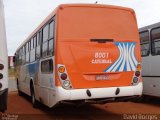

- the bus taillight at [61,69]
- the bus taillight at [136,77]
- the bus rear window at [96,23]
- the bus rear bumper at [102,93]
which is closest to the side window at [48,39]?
the bus rear window at [96,23]

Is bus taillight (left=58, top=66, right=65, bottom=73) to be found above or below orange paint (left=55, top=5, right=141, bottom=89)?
below

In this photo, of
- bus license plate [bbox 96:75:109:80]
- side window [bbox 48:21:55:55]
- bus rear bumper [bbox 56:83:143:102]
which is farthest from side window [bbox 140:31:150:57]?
side window [bbox 48:21:55:55]

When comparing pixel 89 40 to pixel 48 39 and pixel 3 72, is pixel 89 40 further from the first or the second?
pixel 3 72

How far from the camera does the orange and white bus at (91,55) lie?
9.48m

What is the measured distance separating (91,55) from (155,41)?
4.48 meters

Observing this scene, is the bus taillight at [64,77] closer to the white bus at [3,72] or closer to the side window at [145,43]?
the white bus at [3,72]

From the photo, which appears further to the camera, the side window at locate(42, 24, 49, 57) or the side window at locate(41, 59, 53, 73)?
the side window at locate(42, 24, 49, 57)

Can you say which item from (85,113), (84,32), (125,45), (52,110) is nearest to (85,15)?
(84,32)

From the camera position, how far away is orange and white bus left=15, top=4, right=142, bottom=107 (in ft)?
31.1

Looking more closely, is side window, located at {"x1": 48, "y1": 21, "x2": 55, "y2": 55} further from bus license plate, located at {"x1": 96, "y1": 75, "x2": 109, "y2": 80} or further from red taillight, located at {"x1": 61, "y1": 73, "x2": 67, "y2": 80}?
bus license plate, located at {"x1": 96, "y1": 75, "x2": 109, "y2": 80}

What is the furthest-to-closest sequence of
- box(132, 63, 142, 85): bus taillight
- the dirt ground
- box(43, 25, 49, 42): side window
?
1. box(43, 25, 49, 42): side window
2. the dirt ground
3. box(132, 63, 142, 85): bus taillight

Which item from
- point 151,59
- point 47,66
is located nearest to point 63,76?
point 47,66

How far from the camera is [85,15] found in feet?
33.3

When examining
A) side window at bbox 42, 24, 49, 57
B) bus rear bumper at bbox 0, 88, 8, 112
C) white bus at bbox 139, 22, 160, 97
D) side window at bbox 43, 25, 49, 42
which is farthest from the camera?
white bus at bbox 139, 22, 160, 97
